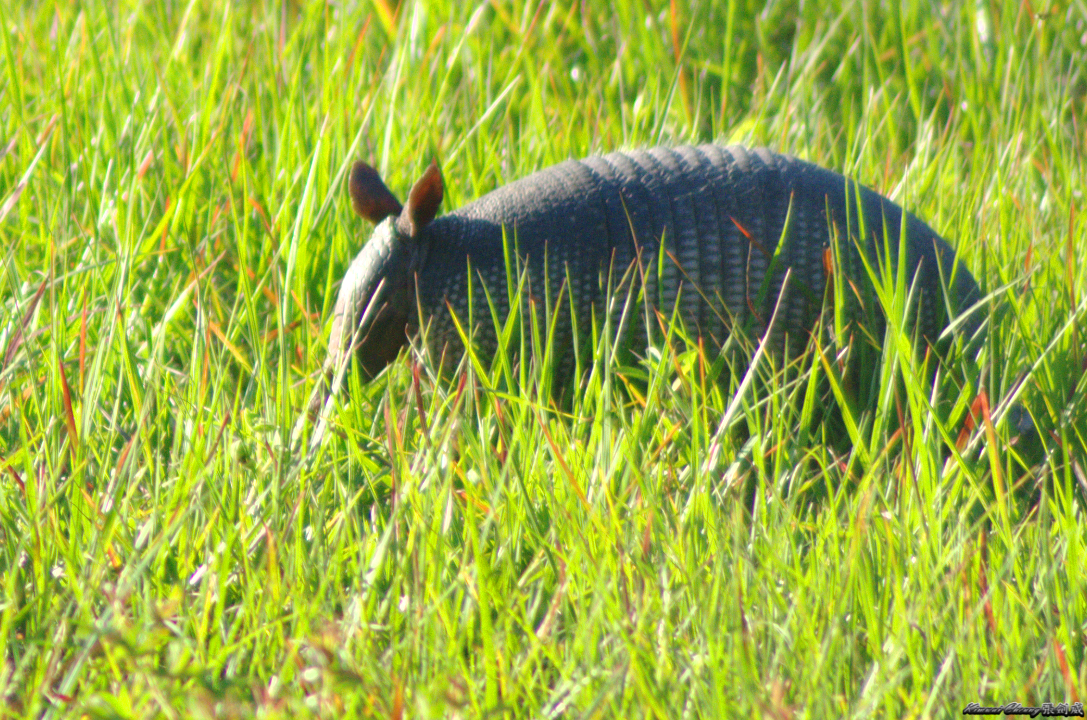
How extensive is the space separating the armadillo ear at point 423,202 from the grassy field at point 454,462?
230 millimetres

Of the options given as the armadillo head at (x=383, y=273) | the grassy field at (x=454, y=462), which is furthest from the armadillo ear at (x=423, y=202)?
the grassy field at (x=454, y=462)

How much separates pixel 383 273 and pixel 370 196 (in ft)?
0.83

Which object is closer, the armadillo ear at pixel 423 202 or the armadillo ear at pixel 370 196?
the armadillo ear at pixel 423 202

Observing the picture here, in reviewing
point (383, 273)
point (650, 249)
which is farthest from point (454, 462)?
point (650, 249)

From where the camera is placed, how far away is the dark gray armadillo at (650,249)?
2.70 metres

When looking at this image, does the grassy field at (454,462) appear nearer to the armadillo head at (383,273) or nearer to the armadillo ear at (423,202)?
the armadillo head at (383,273)

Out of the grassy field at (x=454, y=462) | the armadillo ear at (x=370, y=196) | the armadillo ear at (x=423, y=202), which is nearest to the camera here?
the grassy field at (x=454, y=462)

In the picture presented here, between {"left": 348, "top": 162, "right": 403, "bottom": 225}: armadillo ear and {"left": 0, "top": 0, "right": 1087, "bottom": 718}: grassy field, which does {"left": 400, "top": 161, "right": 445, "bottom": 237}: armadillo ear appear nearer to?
{"left": 348, "top": 162, "right": 403, "bottom": 225}: armadillo ear

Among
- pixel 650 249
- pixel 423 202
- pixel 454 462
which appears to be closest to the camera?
pixel 454 462

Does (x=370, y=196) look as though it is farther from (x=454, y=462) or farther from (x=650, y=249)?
(x=454, y=462)

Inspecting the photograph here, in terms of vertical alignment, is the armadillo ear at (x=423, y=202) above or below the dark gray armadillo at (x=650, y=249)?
above

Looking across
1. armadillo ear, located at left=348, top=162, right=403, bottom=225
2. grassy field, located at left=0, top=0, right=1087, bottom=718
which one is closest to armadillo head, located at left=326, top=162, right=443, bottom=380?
armadillo ear, located at left=348, top=162, right=403, bottom=225

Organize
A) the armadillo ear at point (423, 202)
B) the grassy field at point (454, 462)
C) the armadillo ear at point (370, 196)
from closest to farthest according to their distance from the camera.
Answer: the grassy field at point (454, 462), the armadillo ear at point (423, 202), the armadillo ear at point (370, 196)

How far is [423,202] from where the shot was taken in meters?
2.65
